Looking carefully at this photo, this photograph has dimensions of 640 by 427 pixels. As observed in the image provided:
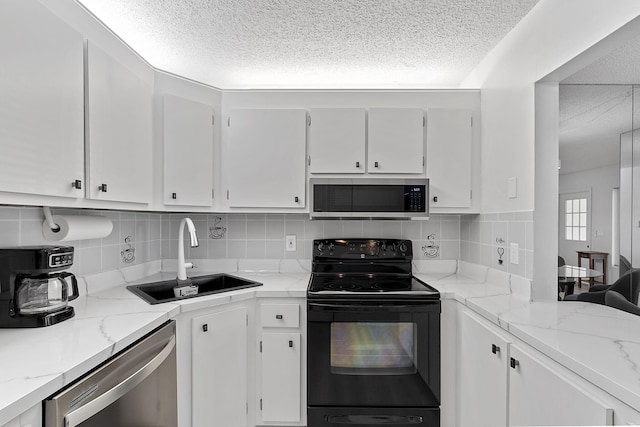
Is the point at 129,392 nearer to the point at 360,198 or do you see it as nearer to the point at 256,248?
the point at 256,248

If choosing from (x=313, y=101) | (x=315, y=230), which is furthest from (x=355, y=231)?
(x=313, y=101)

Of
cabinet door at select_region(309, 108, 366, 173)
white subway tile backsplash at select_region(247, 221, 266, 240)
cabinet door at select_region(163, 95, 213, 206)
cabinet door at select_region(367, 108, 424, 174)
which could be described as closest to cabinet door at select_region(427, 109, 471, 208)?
cabinet door at select_region(367, 108, 424, 174)

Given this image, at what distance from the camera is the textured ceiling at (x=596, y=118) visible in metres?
1.98

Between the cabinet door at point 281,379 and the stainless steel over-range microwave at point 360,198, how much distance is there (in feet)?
2.63

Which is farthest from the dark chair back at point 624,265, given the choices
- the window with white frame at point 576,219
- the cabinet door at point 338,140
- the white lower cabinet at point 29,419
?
the white lower cabinet at point 29,419

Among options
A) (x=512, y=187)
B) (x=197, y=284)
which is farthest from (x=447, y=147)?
(x=197, y=284)

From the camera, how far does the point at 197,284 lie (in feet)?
7.31

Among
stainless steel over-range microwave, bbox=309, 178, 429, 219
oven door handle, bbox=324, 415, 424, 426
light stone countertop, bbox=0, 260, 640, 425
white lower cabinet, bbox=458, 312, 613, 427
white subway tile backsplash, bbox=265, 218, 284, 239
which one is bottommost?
oven door handle, bbox=324, 415, 424, 426

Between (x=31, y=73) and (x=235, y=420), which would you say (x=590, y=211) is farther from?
(x=31, y=73)

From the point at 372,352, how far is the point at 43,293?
1.56 metres

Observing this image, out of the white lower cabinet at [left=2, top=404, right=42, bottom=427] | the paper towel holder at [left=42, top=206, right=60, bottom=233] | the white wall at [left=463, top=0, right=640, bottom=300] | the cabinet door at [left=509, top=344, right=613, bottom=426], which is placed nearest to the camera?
the white lower cabinet at [left=2, top=404, right=42, bottom=427]

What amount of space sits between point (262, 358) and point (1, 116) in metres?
1.60

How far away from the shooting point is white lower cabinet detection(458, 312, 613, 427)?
939 millimetres

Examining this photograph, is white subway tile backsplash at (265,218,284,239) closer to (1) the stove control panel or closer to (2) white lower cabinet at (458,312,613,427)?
(1) the stove control panel
